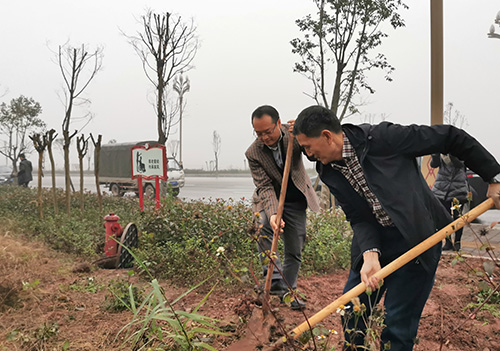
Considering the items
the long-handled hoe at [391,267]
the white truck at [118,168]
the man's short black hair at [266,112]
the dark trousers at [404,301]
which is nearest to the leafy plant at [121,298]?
the man's short black hair at [266,112]

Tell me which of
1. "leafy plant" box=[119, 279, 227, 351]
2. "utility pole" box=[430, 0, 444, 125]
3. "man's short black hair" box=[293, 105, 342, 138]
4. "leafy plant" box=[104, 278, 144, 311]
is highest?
"utility pole" box=[430, 0, 444, 125]

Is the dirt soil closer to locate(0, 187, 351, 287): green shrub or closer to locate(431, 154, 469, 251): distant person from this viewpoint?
locate(0, 187, 351, 287): green shrub

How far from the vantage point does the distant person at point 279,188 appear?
3570 mm

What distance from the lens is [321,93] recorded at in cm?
1045

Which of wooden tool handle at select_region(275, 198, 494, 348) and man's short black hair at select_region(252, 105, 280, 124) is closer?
wooden tool handle at select_region(275, 198, 494, 348)

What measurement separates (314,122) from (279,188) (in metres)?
1.78

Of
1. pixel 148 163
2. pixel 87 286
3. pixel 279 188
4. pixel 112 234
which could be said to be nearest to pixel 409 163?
pixel 279 188

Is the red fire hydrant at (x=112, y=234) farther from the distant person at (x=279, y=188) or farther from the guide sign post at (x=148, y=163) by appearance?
the distant person at (x=279, y=188)

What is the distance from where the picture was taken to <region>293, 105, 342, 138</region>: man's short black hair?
2109mm

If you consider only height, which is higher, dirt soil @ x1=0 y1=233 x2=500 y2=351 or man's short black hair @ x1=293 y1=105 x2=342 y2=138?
man's short black hair @ x1=293 y1=105 x2=342 y2=138

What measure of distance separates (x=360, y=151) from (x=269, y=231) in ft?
6.40

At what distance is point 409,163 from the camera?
7.32 feet

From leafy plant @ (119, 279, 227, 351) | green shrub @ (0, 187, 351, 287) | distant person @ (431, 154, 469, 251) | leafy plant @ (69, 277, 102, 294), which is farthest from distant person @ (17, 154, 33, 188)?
leafy plant @ (119, 279, 227, 351)

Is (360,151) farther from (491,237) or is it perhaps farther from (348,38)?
(348,38)
